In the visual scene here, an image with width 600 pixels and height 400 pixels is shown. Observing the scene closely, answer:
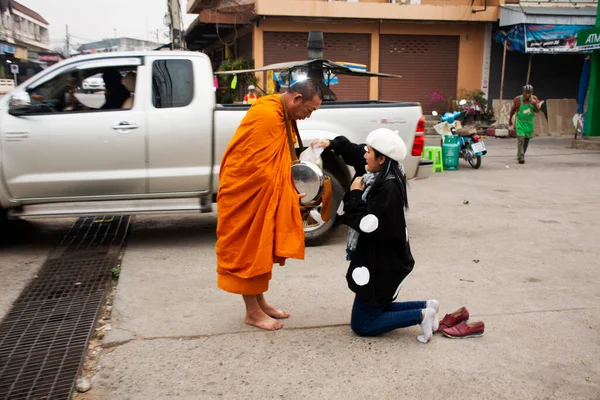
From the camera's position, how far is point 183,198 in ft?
19.9

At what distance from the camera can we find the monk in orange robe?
12.0 ft

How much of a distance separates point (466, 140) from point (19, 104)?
9.18 m

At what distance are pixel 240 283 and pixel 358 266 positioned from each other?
78 centimetres

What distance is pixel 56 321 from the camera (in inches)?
164

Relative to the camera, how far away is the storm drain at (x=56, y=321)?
3.30 metres

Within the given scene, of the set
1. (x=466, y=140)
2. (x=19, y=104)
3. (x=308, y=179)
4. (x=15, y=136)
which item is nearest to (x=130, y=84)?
(x=19, y=104)

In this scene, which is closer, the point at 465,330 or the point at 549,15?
the point at 465,330

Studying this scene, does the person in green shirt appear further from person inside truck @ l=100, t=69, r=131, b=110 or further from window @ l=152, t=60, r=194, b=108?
person inside truck @ l=100, t=69, r=131, b=110

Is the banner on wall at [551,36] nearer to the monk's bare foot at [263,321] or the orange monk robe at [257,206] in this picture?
the orange monk robe at [257,206]

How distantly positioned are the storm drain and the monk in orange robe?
1082 mm

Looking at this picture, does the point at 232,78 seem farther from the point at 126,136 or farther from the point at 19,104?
the point at 19,104

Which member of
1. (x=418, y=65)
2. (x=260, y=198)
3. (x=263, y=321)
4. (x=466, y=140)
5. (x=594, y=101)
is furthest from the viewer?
(x=418, y=65)

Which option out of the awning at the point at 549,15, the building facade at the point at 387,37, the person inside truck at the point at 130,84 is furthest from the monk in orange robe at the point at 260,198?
the awning at the point at 549,15

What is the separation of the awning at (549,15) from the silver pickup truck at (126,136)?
655 inches
